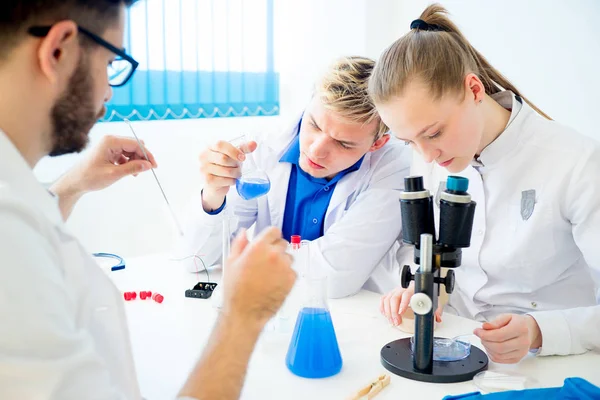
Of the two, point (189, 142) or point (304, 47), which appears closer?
point (189, 142)

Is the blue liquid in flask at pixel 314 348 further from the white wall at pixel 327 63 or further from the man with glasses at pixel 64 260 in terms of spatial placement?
the white wall at pixel 327 63

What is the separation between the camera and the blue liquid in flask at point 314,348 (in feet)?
3.70

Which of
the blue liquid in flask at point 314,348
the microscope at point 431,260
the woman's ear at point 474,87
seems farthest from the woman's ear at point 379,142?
the blue liquid in flask at point 314,348

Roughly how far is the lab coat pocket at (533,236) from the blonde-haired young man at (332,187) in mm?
356

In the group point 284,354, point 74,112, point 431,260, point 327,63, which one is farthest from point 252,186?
point 327,63

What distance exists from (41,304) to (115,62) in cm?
42

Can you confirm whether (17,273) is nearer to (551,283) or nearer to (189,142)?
(551,283)

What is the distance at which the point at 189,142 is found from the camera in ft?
10.2

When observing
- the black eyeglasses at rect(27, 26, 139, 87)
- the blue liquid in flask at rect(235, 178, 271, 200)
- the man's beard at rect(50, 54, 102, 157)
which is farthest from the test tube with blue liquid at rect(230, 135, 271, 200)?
the man's beard at rect(50, 54, 102, 157)

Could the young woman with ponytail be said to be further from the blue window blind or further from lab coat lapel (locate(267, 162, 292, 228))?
the blue window blind

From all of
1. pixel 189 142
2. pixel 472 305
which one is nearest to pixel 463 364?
pixel 472 305

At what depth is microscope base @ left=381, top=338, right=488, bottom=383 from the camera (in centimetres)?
112

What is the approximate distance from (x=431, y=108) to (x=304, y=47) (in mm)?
2233

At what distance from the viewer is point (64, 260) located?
2.65 ft
